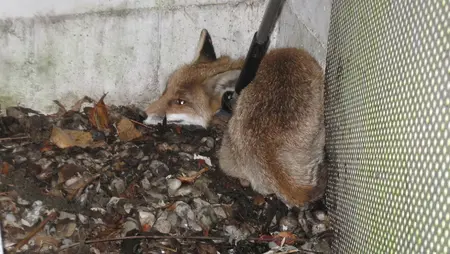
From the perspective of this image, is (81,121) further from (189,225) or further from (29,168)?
(189,225)

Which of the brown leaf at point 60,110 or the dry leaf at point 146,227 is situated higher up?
the brown leaf at point 60,110

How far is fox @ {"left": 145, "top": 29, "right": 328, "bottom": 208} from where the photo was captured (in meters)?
3.29

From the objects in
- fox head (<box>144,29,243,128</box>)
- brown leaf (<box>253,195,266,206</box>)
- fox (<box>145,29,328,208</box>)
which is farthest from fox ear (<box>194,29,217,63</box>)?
brown leaf (<box>253,195,266,206</box>)

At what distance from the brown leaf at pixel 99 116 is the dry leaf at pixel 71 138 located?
17 cm

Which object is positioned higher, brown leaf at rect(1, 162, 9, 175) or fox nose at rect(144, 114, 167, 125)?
fox nose at rect(144, 114, 167, 125)

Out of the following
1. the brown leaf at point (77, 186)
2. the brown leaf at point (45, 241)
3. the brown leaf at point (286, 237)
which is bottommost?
the brown leaf at point (45, 241)

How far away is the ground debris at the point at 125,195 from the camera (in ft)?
10.3

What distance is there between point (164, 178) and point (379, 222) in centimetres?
194

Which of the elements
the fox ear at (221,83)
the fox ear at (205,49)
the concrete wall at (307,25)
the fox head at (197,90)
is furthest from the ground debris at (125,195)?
the concrete wall at (307,25)

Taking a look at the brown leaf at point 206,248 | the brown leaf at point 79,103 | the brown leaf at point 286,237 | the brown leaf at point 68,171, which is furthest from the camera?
the brown leaf at point 79,103

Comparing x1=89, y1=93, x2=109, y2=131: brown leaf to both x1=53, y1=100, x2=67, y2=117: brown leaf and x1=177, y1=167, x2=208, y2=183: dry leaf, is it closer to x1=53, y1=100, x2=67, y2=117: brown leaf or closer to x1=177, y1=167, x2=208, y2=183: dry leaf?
x1=53, y1=100, x2=67, y2=117: brown leaf

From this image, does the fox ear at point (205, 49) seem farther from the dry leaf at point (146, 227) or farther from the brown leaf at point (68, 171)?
the dry leaf at point (146, 227)

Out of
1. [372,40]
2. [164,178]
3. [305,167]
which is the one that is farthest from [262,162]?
[372,40]

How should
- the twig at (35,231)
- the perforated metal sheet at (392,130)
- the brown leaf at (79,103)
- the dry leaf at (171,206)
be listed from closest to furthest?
1. the perforated metal sheet at (392,130)
2. the twig at (35,231)
3. the dry leaf at (171,206)
4. the brown leaf at (79,103)
